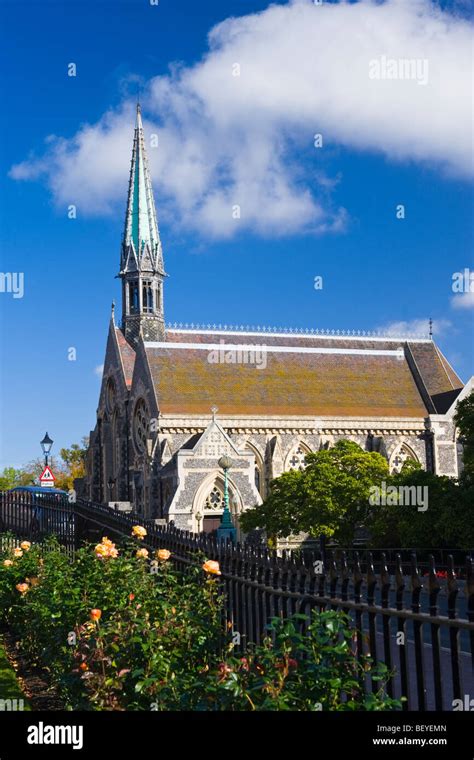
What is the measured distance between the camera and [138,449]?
44906mm

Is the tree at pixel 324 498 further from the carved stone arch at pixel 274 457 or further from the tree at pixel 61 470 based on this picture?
the tree at pixel 61 470

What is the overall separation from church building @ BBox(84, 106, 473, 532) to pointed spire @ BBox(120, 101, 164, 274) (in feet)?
0.40

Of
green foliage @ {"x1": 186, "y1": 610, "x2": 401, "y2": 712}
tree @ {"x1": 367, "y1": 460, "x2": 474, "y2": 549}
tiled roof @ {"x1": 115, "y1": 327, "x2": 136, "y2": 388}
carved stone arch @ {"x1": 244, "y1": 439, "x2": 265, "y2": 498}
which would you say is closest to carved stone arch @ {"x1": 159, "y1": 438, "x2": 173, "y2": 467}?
carved stone arch @ {"x1": 244, "y1": 439, "x2": 265, "y2": 498}

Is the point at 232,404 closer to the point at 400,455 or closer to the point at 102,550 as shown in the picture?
the point at 400,455

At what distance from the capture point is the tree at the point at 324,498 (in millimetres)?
31375

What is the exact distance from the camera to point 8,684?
762cm

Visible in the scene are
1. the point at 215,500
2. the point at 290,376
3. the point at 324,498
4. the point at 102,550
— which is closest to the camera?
the point at 102,550

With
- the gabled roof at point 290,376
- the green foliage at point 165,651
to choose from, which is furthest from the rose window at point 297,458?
the green foliage at point 165,651

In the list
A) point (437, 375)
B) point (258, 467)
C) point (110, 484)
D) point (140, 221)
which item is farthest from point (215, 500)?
point (140, 221)

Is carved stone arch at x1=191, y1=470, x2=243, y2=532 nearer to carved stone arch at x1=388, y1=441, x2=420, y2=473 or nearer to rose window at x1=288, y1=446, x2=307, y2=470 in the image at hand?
rose window at x1=288, y1=446, x2=307, y2=470

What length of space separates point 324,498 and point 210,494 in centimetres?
767

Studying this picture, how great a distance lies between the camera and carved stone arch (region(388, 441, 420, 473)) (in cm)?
4469
